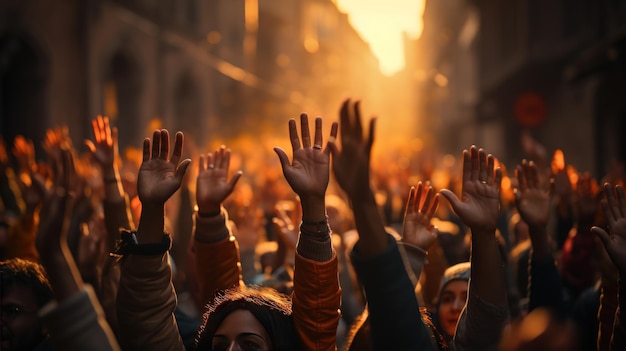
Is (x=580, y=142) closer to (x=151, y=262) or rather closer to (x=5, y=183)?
(x=5, y=183)

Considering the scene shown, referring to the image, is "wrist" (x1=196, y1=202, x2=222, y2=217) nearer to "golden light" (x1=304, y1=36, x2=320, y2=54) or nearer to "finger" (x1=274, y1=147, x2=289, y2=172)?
"finger" (x1=274, y1=147, x2=289, y2=172)

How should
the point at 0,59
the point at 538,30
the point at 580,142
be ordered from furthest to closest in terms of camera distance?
1. the point at 538,30
2. the point at 580,142
3. the point at 0,59

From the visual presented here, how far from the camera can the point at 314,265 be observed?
98.6 inches

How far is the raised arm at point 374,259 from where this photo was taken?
221 centimetres

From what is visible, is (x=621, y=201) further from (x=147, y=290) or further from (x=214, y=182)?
(x=147, y=290)

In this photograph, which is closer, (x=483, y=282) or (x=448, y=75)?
(x=483, y=282)

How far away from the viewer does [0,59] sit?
562 inches

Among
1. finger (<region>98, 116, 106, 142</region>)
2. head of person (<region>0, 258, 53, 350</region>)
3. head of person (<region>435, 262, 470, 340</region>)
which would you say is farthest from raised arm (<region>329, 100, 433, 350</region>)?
finger (<region>98, 116, 106, 142</region>)

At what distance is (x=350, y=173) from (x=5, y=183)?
17.5 feet

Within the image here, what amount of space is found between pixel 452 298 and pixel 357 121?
1616 millimetres

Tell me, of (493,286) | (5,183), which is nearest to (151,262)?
(493,286)

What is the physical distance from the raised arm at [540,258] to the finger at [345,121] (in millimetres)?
1573

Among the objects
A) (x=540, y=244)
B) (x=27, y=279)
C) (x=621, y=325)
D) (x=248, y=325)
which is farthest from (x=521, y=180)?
(x=27, y=279)

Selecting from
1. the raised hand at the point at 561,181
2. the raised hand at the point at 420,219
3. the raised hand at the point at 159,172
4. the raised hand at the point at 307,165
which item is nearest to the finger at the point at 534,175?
the raised hand at the point at 420,219
